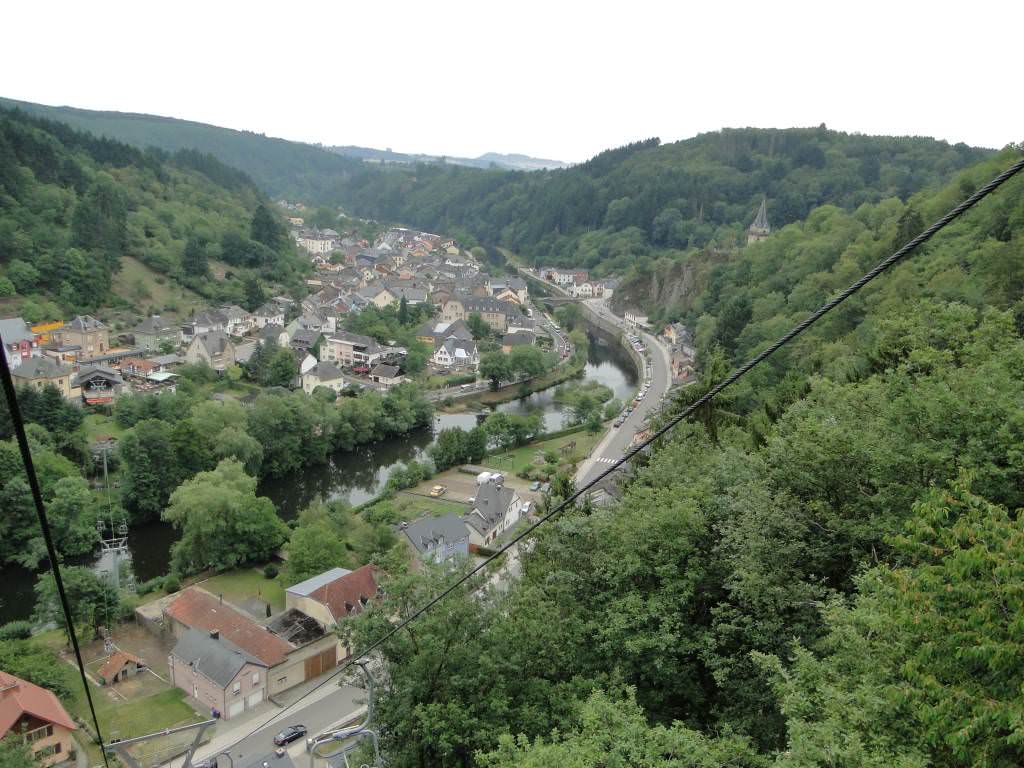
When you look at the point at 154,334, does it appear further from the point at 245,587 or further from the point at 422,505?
the point at 245,587

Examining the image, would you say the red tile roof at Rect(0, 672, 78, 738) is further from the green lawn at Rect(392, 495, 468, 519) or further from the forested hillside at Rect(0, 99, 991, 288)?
the forested hillside at Rect(0, 99, 991, 288)

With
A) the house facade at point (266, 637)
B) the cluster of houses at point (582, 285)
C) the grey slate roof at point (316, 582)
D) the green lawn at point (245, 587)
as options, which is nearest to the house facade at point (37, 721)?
the house facade at point (266, 637)

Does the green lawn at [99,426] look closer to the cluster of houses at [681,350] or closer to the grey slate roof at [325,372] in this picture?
the grey slate roof at [325,372]

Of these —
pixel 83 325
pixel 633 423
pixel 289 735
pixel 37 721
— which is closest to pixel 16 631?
pixel 37 721

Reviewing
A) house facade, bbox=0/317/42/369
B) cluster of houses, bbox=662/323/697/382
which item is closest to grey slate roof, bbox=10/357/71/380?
house facade, bbox=0/317/42/369

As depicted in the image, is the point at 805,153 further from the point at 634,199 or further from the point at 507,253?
the point at 507,253

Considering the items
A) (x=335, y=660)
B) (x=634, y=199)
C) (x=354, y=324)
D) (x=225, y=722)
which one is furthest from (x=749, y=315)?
(x=634, y=199)
